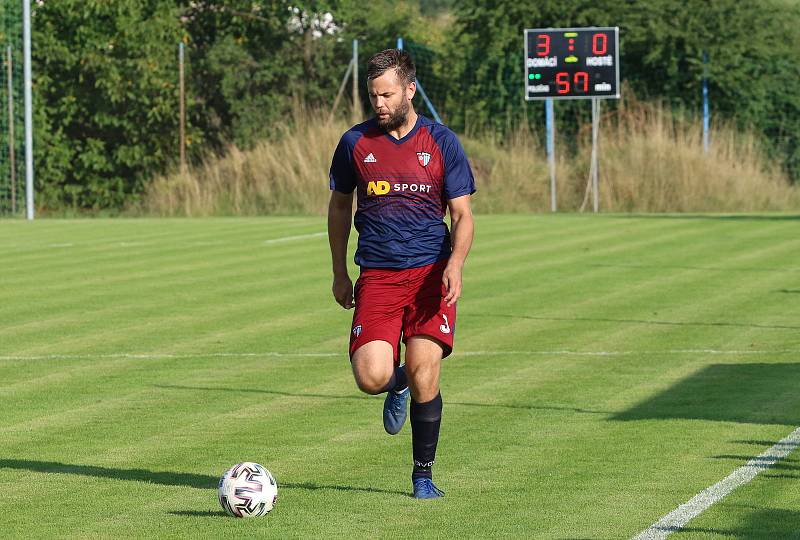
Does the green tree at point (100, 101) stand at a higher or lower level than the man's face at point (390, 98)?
higher

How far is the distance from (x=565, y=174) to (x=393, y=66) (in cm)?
3052

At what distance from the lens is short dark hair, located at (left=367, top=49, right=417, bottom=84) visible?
24.8 feet

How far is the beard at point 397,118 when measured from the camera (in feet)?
25.0

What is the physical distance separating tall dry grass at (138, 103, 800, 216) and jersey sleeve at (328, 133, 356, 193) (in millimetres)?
29034

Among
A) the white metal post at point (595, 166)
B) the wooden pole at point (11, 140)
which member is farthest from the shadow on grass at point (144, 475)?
the wooden pole at point (11, 140)

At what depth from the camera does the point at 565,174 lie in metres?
37.8

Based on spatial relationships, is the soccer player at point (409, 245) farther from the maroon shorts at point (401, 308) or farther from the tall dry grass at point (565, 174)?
the tall dry grass at point (565, 174)

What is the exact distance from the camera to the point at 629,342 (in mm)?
13992

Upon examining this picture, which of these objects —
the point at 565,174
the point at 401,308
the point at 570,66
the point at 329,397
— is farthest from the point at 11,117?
the point at 401,308

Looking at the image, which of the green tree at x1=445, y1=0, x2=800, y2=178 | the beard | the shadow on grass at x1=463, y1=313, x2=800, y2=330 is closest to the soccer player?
the beard

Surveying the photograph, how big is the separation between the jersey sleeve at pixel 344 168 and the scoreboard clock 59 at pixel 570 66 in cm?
2651

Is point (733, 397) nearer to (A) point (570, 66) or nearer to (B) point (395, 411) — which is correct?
(B) point (395, 411)

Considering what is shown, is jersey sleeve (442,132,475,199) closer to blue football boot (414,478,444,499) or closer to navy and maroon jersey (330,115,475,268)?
navy and maroon jersey (330,115,475,268)

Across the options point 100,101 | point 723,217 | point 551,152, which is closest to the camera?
point 723,217
